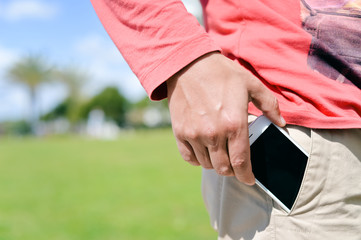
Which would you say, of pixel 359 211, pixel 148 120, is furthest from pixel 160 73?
pixel 148 120

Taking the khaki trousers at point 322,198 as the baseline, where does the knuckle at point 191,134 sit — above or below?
above

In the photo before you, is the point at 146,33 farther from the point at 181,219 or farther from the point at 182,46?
the point at 181,219

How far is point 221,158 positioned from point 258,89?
177mm

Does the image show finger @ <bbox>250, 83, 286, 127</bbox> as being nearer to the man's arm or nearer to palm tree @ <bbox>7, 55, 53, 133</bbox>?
the man's arm

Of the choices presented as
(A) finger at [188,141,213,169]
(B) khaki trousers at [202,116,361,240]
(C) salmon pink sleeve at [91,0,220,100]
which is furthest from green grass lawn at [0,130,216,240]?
(C) salmon pink sleeve at [91,0,220,100]

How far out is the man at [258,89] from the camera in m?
0.81

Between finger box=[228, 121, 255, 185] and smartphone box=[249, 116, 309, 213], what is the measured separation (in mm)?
65

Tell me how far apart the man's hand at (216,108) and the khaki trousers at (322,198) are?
0.13 m

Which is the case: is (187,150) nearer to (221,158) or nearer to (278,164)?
(221,158)

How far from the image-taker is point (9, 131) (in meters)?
41.3

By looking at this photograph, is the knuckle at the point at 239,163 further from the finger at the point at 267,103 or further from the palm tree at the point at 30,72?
the palm tree at the point at 30,72

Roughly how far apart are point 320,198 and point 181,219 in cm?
355

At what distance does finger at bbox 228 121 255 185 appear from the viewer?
31.4 inches

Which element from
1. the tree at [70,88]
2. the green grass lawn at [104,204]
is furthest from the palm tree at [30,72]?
the green grass lawn at [104,204]
